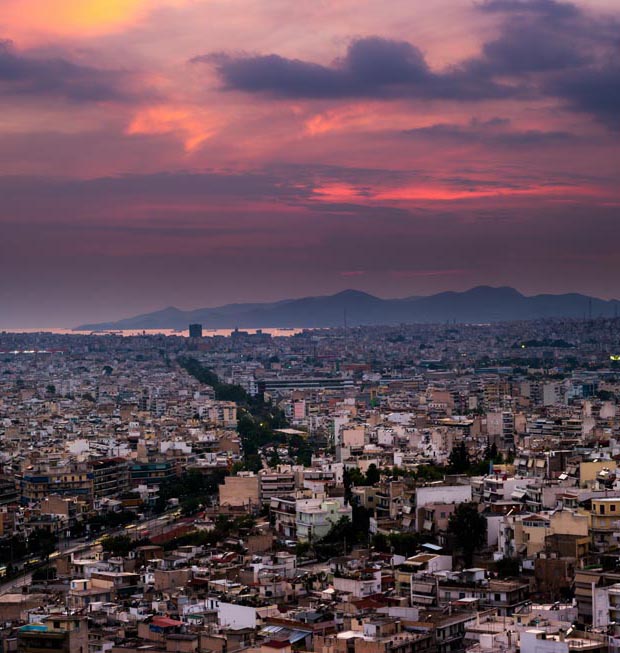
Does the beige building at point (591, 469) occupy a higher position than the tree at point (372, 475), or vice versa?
the beige building at point (591, 469)

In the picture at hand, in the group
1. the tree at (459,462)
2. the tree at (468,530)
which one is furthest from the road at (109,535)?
the tree at (468,530)

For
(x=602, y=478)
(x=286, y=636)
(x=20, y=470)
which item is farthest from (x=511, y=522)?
(x=20, y=470)

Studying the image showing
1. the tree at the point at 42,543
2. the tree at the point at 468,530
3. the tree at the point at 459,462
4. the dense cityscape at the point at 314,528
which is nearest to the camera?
the dense cityscape at the point at 314,528

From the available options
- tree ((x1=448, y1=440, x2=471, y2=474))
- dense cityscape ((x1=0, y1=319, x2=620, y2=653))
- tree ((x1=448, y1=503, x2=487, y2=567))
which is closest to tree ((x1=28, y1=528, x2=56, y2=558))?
dense cityscape ((x1=0, y1=319, x2=620, y2=653))

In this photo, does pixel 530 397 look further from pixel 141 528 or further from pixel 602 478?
pixel 602 478

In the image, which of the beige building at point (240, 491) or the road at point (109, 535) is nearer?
the road at point (109, 535)

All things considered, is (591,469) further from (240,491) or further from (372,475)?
(240,491)

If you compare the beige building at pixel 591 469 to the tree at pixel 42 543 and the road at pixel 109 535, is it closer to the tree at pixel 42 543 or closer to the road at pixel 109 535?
the road at pixel 109 535

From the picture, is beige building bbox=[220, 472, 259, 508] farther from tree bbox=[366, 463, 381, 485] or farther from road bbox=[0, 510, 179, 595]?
tree bbox=[366, 463, 381, 485]
